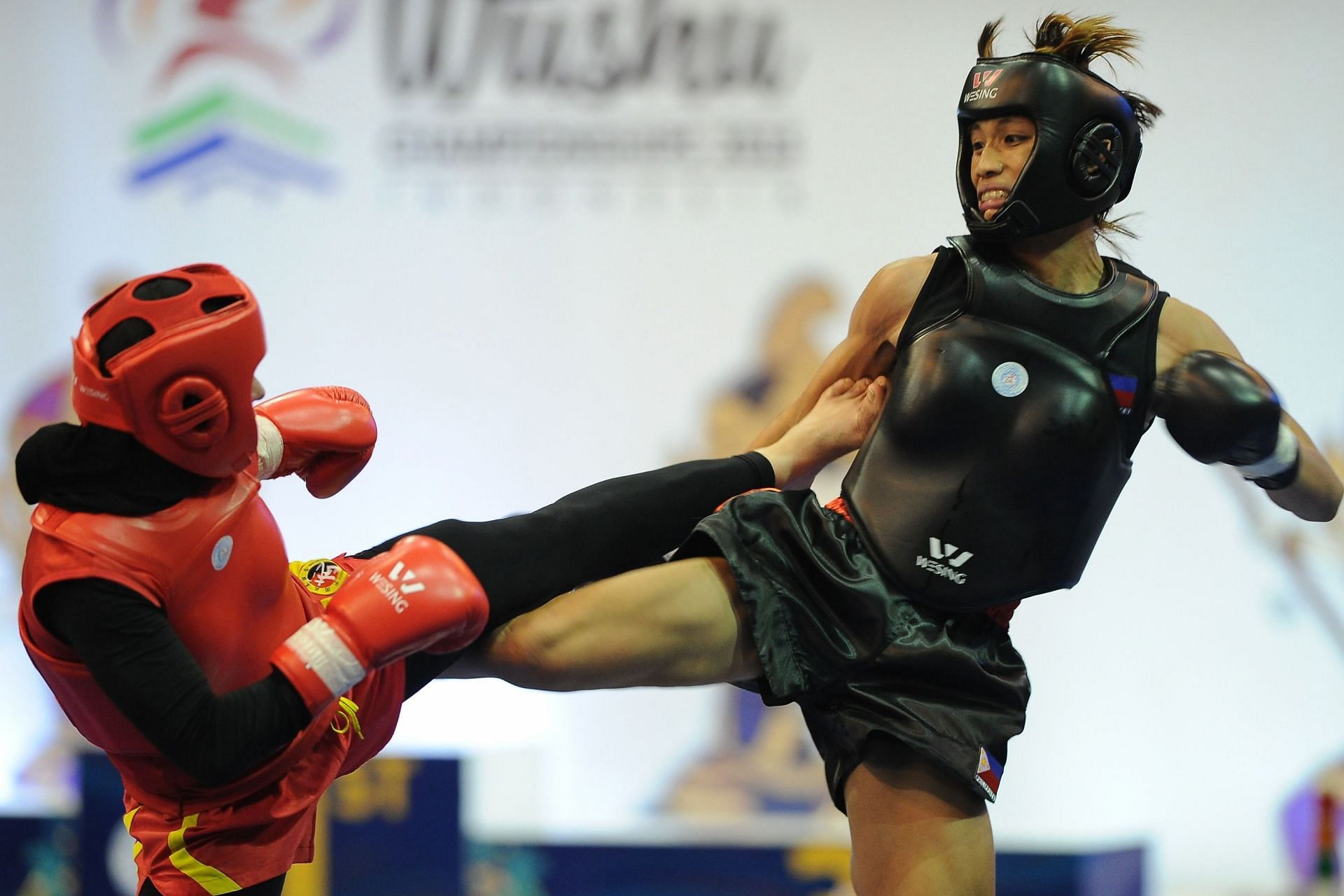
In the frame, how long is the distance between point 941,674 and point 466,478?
9.22 ft

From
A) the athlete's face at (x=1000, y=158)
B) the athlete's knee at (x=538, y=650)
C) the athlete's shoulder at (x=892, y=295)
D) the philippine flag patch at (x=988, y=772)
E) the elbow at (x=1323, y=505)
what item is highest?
the athlete's face at (x=1000, y=158)

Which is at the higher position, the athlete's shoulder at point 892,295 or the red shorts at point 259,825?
the athlete's shoulder at point 892,295

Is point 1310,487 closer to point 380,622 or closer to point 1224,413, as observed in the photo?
point 1224,413

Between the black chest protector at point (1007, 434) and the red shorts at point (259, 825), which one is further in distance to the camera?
the black chest protector at point (1007, 434)

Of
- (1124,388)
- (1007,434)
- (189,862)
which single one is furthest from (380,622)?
(1124,388)

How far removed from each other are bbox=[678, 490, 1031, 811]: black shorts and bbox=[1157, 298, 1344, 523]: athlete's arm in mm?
518

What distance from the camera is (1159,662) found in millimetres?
4309

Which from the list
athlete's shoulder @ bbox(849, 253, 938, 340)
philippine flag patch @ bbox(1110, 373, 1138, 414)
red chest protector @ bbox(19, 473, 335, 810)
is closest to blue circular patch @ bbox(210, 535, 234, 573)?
red chest protector @ bbox(19, 473, 335, 810)

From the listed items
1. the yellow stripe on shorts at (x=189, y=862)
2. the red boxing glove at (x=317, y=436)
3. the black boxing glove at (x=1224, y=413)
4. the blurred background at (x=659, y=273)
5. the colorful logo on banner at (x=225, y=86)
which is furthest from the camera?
the colorful logo on banner at (x=225, y=86)

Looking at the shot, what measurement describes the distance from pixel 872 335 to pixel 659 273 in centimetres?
238

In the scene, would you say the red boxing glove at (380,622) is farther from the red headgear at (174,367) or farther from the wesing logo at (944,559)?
the wesing logo at (944,559)

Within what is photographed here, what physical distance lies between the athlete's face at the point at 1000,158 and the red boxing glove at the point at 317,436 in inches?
39.9

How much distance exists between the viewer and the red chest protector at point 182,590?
1649 mm

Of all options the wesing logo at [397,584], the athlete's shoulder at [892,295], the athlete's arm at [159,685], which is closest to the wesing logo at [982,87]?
the athlete's shoulder at [892,295]
